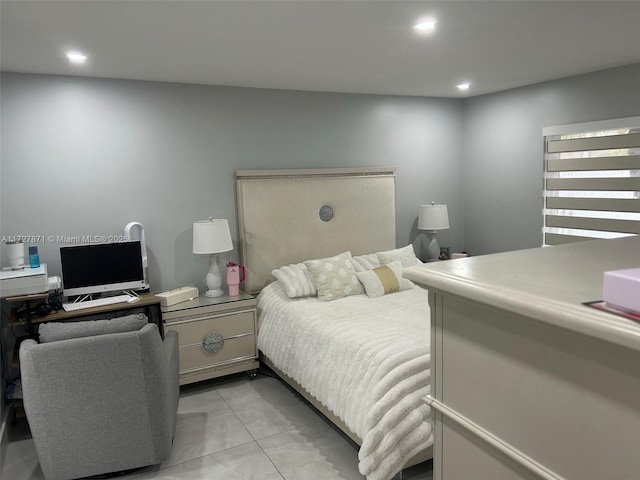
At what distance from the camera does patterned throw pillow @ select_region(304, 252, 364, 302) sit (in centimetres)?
382

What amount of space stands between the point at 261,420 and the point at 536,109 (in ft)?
11.7

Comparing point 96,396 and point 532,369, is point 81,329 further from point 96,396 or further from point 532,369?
point 532,369

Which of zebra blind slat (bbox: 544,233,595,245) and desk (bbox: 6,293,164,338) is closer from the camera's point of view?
desk (bbox: 6,293,164,338)

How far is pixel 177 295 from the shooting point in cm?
368

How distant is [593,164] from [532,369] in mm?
3788

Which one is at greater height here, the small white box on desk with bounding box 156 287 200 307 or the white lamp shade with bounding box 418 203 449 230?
the white lamp shade with bounding box 418 203 449 230

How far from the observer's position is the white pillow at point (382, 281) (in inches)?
153

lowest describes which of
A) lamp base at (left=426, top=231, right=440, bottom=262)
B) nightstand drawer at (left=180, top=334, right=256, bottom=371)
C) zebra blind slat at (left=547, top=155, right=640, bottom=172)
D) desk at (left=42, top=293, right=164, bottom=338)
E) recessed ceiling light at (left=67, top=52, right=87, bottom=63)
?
nightstand drawer at (left=180, top=334, right=256, bottom=371)

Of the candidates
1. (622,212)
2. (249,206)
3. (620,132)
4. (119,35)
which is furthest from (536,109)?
(119,35)

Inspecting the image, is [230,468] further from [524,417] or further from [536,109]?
[536,109]

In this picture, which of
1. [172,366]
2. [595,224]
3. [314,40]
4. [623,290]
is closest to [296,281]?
[172,366]

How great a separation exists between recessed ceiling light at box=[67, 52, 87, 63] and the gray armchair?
1.63 m

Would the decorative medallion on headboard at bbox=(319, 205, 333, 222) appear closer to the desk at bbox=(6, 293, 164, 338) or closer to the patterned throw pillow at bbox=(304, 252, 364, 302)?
the patterned throw pillow at bbox=(304, 252, 364, 302)

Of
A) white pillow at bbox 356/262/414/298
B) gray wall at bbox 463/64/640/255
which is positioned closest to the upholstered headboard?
white pillow at bbox 356/262/414/298
